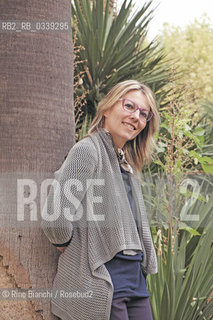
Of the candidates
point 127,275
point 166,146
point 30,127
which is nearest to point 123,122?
point 30,127

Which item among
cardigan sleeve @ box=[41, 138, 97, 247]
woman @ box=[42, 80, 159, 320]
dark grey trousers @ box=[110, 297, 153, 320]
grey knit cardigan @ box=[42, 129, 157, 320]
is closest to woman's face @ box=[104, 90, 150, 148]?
woman @ box=[42, 80, 159, 320]

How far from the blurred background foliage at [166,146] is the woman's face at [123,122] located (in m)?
0.56

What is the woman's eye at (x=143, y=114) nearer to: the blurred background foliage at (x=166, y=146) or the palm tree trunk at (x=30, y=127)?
the palm tree trunk at (x=30, y=127)

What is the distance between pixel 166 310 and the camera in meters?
3.18

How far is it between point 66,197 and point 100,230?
8.8 inches

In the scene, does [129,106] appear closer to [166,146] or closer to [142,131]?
[142,131]

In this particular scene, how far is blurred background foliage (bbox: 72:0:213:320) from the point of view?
129 inches

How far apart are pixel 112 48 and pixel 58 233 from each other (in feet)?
16.5

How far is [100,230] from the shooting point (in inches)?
88.1

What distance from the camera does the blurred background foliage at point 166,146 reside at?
329 cm

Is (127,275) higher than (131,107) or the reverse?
the reverse

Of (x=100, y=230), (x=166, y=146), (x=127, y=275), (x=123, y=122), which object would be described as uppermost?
(x=123, y=122)

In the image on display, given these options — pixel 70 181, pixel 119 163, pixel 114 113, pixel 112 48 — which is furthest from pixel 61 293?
pixel 112 48

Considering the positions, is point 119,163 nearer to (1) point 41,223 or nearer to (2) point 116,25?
(1) point 41,223
